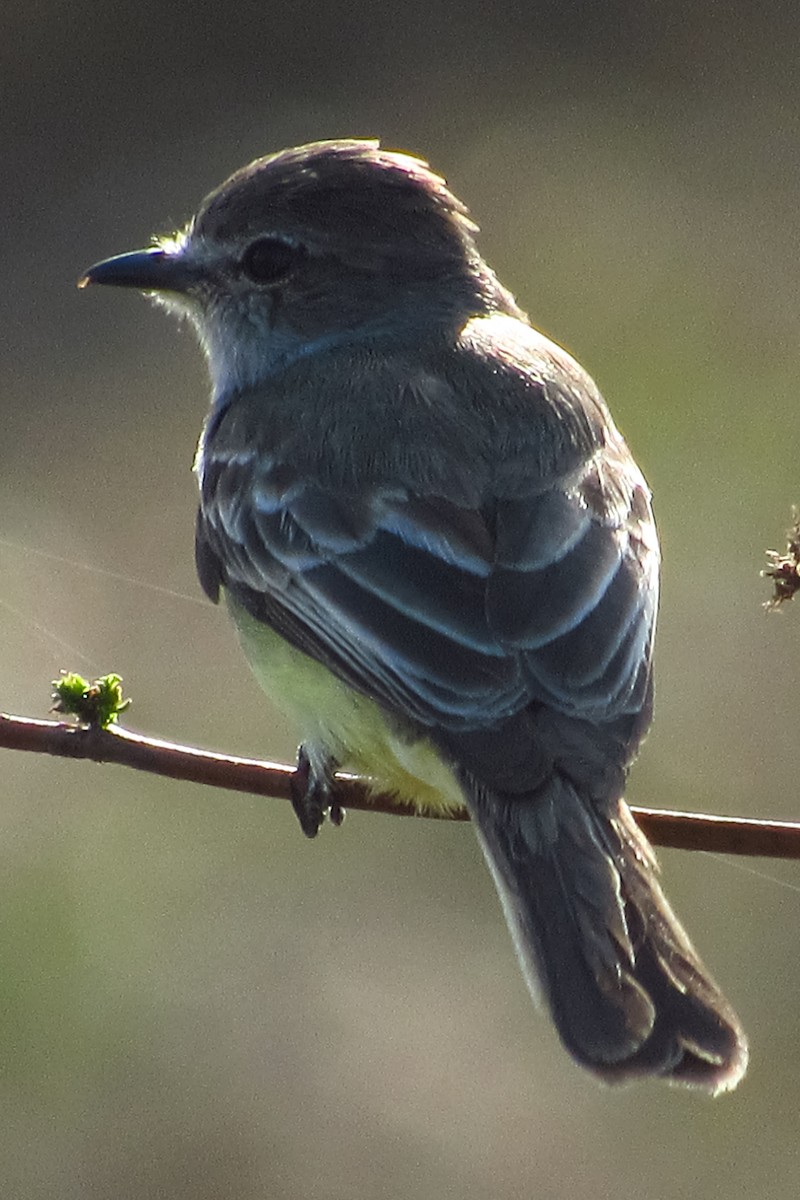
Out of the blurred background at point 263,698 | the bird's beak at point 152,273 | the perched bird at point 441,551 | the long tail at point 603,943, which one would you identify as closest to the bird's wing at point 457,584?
the perched bird at point 441,551

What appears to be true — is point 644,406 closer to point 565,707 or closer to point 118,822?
point 118,822

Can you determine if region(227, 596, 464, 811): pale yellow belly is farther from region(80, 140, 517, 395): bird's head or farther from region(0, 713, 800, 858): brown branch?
region(80, 140, 517, 395): bird's head

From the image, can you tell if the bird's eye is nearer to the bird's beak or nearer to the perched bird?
the perched bird

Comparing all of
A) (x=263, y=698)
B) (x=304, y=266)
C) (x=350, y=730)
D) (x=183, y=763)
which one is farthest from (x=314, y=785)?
(x=263, y=698)

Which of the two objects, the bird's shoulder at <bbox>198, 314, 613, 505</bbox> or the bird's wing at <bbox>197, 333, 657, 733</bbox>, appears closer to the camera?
the bird's wing at <bbox>197, 333, 657, 733</bbox>

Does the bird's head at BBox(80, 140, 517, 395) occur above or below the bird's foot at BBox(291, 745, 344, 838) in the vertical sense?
above

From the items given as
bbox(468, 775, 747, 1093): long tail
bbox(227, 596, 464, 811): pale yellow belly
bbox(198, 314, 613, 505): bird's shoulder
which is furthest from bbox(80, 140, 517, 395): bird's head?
bbox(468, 775, 747, 1093): long tail

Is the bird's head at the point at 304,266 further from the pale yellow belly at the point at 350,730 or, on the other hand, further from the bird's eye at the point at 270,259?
the pale yellow belly at the point at 350,730

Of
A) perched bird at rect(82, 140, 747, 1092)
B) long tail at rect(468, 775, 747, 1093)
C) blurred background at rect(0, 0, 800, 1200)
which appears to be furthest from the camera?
blurred background at rect(0, 0, 800, 1200)

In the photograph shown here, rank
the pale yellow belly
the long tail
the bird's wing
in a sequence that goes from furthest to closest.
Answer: the pale yellow belly
the bird's wing
the long tail
